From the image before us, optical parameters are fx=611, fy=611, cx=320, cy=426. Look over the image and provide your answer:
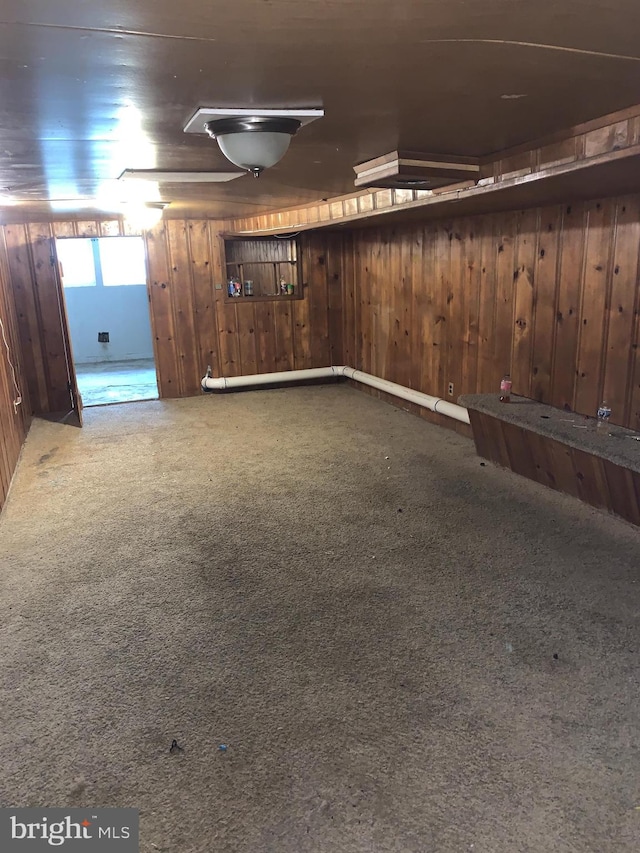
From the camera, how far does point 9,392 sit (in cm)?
455

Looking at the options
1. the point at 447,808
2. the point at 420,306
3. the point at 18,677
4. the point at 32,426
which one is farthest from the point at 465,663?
the point at 32,426

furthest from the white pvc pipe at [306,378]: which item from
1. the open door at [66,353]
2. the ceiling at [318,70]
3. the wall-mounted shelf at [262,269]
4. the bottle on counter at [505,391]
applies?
the ceiling at [318,70]

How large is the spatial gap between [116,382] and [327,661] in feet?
19.1

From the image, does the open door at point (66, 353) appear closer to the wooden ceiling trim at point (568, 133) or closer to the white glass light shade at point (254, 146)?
the white glass light shade at point (254, 146)

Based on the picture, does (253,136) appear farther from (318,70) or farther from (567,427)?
(567,427)

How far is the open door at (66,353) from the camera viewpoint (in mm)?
5430

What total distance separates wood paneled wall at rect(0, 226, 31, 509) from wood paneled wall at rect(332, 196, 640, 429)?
323cm

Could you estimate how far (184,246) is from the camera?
6188 millimetres

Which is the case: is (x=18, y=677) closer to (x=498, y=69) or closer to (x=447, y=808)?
(x=447, y=808)

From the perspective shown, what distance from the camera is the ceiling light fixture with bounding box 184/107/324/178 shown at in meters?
1.88

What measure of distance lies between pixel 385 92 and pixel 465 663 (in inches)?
72.0

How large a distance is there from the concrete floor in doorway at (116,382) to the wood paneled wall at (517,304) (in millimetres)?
2634

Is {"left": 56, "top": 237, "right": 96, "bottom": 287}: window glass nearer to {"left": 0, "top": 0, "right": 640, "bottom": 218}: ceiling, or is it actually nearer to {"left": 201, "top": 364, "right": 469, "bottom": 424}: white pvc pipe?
{"left": 201, "top": 364, "right": 469, "bottom": 424}: white pvc pipe

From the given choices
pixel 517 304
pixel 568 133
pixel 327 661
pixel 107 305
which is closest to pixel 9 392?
pixel 327 661
